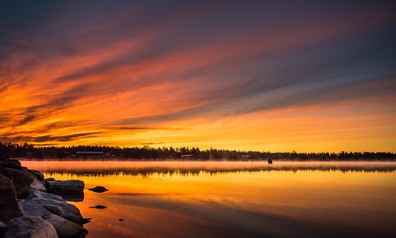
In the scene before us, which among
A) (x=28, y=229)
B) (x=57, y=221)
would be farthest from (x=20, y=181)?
(x=28, y=229)

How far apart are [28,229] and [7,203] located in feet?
9.93

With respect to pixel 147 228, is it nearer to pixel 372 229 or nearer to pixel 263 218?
pixel 263 218

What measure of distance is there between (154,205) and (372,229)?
51.0 feet

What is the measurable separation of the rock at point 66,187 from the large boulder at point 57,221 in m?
16.9

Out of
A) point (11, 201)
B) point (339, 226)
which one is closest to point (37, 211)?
point (11, 201)

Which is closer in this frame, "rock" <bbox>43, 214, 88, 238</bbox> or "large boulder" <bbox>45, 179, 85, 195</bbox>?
"rock" <bbox>43, 214, 88, 238</bbox>

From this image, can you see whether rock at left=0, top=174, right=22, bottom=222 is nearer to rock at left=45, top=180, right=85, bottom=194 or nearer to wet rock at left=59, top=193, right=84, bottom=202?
wet rock at left=59, top=193, right=84, bottom=202

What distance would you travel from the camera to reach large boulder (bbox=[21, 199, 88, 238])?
16000 millimetres

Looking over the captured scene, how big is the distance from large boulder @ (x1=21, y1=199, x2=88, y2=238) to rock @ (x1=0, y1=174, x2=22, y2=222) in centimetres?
133

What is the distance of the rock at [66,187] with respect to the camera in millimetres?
35031

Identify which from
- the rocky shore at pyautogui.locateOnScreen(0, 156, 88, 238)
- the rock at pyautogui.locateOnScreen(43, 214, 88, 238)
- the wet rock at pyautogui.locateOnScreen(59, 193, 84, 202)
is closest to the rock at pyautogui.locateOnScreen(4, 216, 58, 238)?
the rocky shore at pyautogui.locateOnScreen(0, 156, 88, 238)

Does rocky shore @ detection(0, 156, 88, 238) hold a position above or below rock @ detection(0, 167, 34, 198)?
below

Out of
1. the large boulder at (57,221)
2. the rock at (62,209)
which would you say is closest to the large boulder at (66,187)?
the rock at (62,209)

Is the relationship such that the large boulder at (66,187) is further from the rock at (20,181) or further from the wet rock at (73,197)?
the rock at (20,181)
